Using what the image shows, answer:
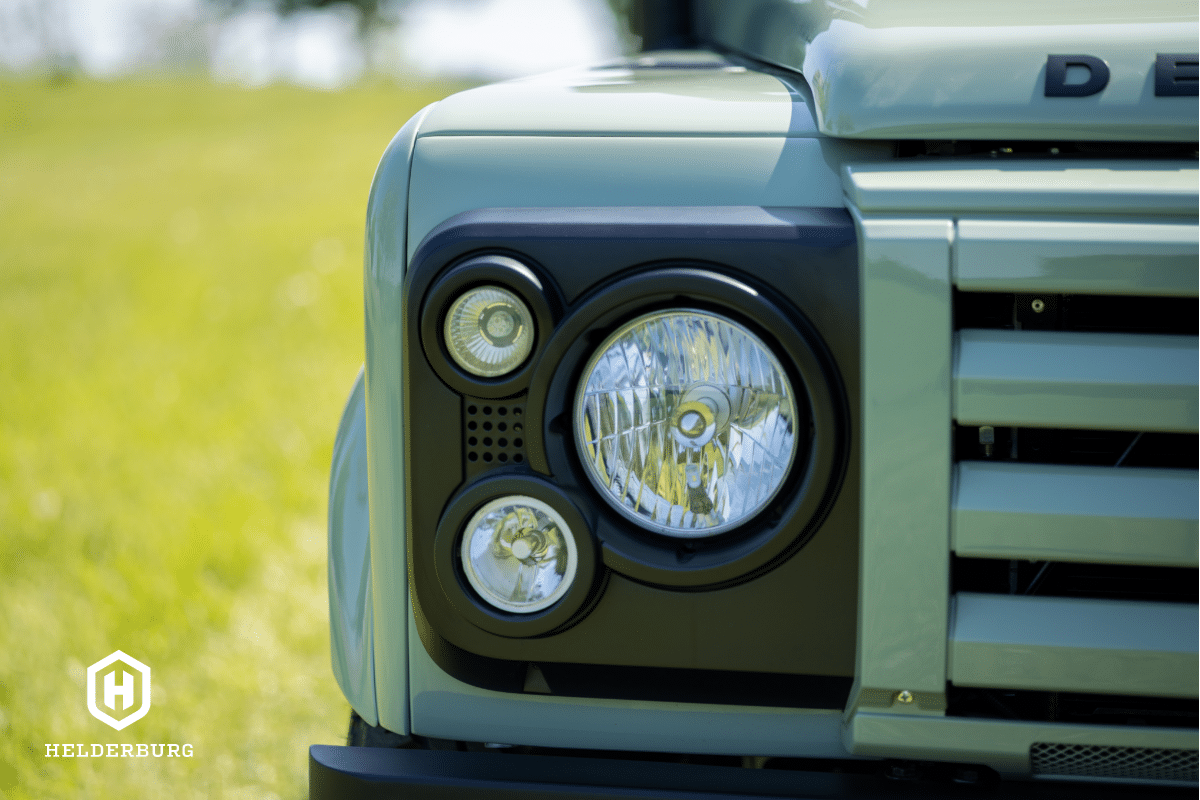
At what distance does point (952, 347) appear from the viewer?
114 centimetres

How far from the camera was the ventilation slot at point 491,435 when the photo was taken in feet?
4.07

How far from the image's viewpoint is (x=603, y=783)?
1.24 m

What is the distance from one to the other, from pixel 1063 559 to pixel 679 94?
0.81 m

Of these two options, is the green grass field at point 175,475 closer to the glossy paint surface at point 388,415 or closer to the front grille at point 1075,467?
the glossy paint surface at point 388,415

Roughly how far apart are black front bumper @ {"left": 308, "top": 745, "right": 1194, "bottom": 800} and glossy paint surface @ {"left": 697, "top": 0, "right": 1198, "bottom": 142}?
2.60ft

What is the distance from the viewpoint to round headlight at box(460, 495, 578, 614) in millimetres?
1242

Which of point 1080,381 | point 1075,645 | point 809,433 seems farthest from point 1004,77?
point 1075,645

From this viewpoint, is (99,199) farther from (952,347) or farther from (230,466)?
(952,347)

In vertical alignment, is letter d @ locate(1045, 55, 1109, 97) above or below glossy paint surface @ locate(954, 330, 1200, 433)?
above

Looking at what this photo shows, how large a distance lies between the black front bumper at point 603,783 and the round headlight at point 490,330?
1.61ft

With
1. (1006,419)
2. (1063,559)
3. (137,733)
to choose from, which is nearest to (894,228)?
(1006,419)

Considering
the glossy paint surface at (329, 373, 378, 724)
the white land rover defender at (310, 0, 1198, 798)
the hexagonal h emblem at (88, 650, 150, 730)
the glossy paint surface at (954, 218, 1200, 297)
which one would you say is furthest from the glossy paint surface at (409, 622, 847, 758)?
the hexagonal h emblem at (88, 650, 150, 730)

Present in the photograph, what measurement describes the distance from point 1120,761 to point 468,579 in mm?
822

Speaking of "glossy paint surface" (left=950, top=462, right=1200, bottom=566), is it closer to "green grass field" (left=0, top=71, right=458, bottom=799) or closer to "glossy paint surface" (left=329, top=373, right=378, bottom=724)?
"glossy paint surface" (left=329, top=373, right=378, bottom=724)
